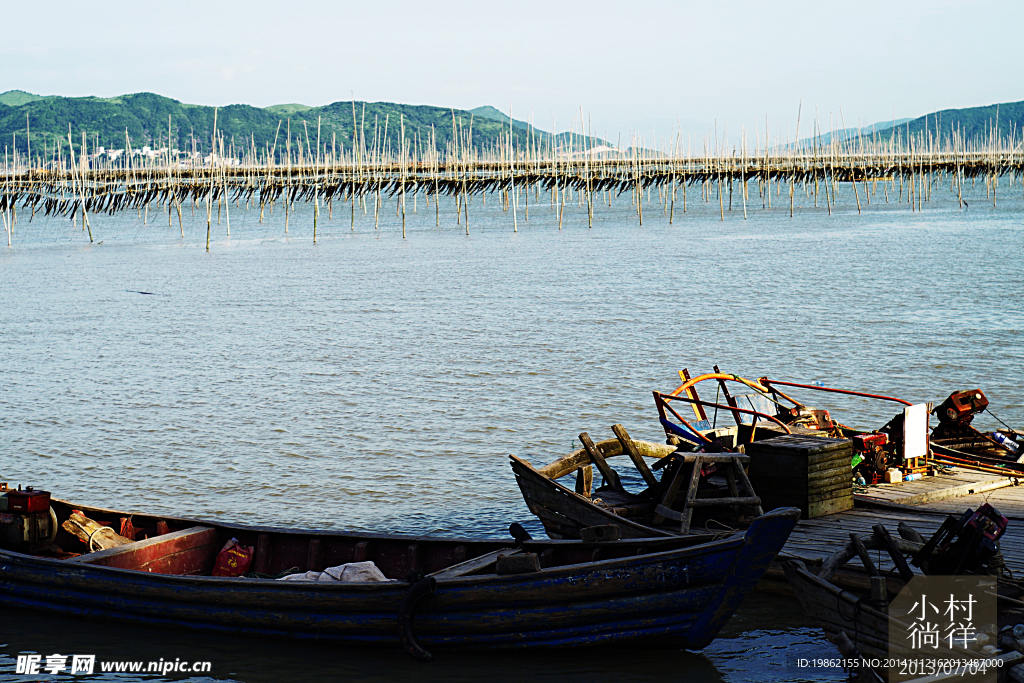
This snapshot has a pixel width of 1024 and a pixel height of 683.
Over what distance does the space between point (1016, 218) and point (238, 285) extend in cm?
4501

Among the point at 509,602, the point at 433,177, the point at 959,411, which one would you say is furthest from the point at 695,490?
the point at 433,177

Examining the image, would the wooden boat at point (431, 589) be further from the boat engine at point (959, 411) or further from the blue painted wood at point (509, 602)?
the boat engine at point (959, 411)

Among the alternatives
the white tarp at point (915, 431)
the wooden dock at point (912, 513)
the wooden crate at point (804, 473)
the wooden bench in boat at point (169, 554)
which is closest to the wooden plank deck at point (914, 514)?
the wooden dock at point (912, 513)

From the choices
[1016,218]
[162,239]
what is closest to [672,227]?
[1016,218]

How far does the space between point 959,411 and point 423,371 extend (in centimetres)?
1015

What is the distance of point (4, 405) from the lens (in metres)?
16.1

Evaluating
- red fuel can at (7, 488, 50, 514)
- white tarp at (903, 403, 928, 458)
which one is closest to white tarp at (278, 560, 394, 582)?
red fuel can at (7, 488, 50, 514)

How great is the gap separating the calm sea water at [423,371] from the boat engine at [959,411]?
2.86 m

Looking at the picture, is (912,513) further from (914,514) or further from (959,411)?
(959,411)

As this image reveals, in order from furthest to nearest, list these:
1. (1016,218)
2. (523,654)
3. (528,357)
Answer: (1016,218), (528,357), (523,654)

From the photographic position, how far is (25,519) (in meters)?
8.67

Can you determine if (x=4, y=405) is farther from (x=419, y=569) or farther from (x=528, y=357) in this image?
(x=419, y=569)

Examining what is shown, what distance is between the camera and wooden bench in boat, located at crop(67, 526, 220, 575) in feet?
26.4

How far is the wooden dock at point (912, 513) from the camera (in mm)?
7668
